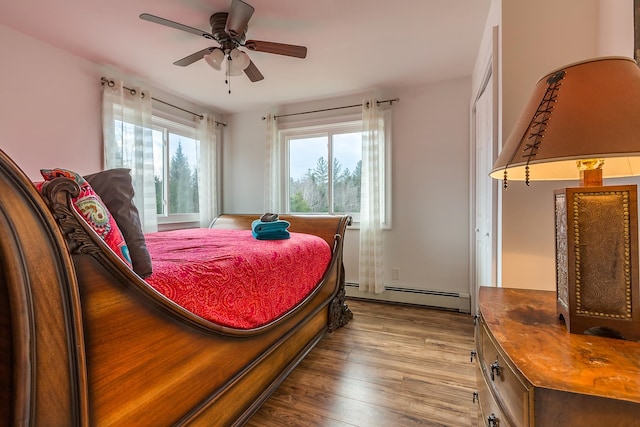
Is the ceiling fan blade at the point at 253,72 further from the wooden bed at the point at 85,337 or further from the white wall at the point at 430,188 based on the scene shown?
the wooden bed at the point at 85,337

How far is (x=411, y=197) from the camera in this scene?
328 cm

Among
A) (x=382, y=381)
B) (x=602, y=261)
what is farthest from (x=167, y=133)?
(x=602, y=261)

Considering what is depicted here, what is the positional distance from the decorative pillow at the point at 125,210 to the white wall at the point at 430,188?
2773 mm

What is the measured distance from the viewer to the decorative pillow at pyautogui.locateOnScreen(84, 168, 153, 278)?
97 centimetres

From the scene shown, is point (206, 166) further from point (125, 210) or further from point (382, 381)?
point (382, 381)

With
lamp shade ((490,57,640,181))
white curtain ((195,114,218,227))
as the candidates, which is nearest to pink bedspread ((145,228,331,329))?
lamp shade ((490,57,640,181))

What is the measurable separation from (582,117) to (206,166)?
3.80 metres

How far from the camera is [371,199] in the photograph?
3.30 meters

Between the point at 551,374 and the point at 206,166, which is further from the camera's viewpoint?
the point at 206,166

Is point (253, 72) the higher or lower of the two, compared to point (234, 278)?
higher

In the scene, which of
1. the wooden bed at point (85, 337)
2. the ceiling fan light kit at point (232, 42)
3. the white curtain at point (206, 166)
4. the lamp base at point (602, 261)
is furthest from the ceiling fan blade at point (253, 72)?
the lamp base at point (602, 261)

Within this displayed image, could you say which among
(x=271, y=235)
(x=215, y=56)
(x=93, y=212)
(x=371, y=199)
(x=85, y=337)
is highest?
→ (x=215, y=56)

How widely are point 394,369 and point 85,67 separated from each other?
11.8 ft

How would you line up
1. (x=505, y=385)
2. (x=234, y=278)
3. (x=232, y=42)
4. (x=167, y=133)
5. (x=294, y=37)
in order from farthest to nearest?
1. (x=167, y=133)
2. (x=294, y=37)
3. (x=232, y=42)
4. (x=234, y=278)
5. (x=505, y=385)
